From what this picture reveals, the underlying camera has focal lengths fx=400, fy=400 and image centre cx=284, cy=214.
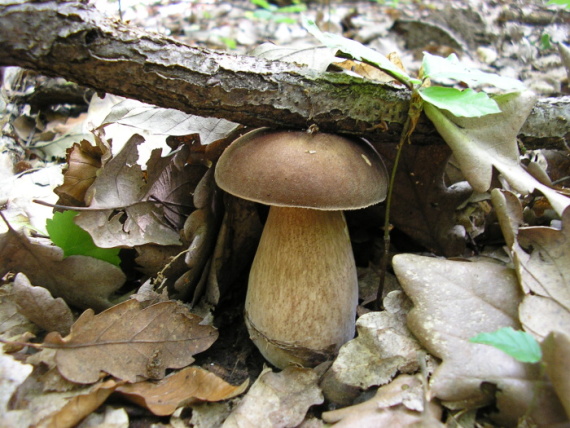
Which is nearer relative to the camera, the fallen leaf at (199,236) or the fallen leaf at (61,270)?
the fallen leaf at (61,270)

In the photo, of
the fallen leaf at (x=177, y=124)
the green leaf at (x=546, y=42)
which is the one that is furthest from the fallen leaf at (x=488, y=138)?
the green leaf at (x=546, y=42)

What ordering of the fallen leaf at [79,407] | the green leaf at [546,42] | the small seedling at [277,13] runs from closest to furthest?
the fallen leaf at [79,407], the green leaf at [546,42], the small seedling at [277,13]

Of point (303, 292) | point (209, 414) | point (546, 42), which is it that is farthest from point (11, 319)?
point (546, 42)

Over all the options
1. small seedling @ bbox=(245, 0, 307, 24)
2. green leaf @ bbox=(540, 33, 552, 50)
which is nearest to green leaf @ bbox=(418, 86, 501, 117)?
green leaf @ bbox=(540, 33, 552, 50)

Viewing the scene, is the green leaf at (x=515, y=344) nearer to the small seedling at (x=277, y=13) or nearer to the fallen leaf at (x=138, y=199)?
the fallen leaf at (x=138, y=199)

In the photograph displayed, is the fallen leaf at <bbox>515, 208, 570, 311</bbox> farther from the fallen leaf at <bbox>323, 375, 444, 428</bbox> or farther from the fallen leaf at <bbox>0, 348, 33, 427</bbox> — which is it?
the fallen leaf at <bbox>0, 348, 33, 427</bbox>

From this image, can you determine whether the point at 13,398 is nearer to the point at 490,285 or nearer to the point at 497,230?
the point at 490,285

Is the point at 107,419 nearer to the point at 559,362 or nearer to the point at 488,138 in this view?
the point at 559,362
